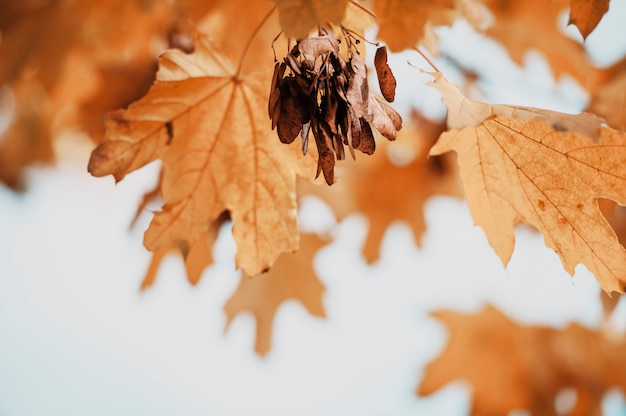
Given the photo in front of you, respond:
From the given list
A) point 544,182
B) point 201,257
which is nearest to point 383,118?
point 544,182

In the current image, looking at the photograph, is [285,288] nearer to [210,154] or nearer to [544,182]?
[210,154]

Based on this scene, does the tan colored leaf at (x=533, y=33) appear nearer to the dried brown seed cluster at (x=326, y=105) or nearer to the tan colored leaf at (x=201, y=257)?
the tan colored leaf at (x=201, y=257)

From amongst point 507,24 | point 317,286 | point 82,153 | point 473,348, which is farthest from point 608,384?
point 82,153

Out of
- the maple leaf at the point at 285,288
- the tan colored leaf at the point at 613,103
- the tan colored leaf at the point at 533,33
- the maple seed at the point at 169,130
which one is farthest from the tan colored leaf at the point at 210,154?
the tan colored leaf at the point at 533,33

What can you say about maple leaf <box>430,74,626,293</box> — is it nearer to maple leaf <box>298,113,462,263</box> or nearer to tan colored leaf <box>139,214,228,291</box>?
tan colored leaf <box>139,214,228,291</box>

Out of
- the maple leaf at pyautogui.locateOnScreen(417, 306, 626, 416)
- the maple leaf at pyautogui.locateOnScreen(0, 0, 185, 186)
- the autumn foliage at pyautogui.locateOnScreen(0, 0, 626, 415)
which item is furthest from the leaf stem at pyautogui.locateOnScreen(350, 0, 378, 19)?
the maple leaf at pyautogui.locateOnScreen(417, 306, 626, 416)
